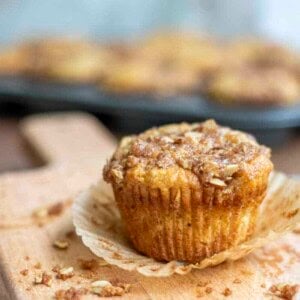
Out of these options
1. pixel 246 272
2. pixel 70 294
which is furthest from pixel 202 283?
pixel 70 294

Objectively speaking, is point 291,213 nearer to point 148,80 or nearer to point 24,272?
point 24,272

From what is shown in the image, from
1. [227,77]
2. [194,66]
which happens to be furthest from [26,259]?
[194,66]

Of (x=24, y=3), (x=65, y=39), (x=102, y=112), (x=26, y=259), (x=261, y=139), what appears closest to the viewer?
(x=26, y=259)

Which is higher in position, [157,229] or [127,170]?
[127,170]

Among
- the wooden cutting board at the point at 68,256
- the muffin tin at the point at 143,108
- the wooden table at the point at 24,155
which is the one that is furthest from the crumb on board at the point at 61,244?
the muffin tin at the point at 143,108

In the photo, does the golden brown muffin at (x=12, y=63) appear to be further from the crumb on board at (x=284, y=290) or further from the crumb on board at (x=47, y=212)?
the crumb on board at (x=284, y=290)

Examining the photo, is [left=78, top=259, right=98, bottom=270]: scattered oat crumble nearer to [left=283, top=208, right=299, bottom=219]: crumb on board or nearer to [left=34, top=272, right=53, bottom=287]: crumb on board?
[left=34, top=272, right=53, bottom=287]: crumb on board

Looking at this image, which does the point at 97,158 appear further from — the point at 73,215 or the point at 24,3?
the point at 24,3

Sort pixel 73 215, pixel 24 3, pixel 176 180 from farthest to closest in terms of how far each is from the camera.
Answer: pixel 24 3 → pixel 73 215 → pixel 176 180
